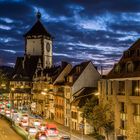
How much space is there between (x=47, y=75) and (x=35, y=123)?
4201 cm

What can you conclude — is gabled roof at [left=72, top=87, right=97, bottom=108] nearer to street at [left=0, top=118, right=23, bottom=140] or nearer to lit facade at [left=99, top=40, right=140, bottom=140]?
lit facade at [left=99, top=40, right=140, bottom=140]

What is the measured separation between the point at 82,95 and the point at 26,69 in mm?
91528

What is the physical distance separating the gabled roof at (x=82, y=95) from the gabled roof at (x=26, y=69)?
271 feet

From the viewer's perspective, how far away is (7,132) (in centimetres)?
9425

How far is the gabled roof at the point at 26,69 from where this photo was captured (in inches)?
7662

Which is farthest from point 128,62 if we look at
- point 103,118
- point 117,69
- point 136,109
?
point 103,118

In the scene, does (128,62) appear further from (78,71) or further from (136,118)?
(78,71)

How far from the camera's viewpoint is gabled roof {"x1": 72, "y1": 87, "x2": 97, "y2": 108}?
337 feet

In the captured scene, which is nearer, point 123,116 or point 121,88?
point 123,116

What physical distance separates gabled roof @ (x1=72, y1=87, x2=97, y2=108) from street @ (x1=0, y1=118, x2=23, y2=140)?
16.7 m

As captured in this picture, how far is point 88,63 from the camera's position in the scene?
4478 inches

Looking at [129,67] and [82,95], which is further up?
[129,67]

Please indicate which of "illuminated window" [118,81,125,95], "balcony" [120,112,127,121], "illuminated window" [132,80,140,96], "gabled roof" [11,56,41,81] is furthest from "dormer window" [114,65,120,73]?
"gabled roof" [11,56,41,81]

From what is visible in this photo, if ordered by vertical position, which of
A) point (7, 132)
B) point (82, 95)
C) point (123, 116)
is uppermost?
point (82, 95)
